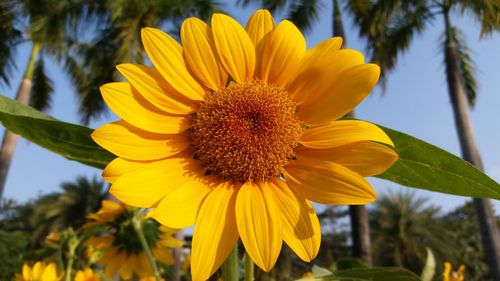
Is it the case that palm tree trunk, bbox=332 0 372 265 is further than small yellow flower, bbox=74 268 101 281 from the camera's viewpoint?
Yes

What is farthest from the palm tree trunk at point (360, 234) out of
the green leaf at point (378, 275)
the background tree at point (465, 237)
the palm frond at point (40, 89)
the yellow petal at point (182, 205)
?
the background tree at point (465, 237)

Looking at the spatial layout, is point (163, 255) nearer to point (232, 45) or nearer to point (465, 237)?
point (232, 45)

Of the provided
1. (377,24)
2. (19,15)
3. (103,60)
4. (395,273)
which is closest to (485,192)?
(395,273)

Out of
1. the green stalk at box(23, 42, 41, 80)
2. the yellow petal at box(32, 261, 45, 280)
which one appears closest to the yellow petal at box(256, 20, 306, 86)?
the yellow petal at box(32, 261, 45, 280)

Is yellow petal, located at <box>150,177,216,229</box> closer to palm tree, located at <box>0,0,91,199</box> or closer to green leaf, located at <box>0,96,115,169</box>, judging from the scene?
green leaf, located at <box>0,96,115,169</box>

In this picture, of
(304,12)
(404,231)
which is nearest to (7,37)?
(304,12)

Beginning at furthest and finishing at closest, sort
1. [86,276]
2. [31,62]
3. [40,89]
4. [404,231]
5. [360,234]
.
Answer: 1. [404,231]
2. [40,89]
3. [31,62]
4. [360,234]
5. [86,276]
